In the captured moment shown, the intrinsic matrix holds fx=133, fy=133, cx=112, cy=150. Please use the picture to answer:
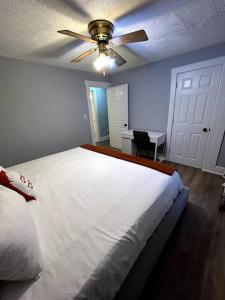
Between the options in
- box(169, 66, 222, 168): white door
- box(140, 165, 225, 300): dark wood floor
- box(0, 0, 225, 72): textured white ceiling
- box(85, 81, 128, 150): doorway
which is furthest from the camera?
box(85, 81, 128, 150): doorway

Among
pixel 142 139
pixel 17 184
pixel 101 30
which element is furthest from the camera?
pixel 142 139

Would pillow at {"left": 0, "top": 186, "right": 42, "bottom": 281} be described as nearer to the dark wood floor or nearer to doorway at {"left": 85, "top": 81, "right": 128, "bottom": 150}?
the dark wood floor

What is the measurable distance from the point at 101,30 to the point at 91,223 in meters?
1.84

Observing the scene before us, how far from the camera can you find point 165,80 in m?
2.84

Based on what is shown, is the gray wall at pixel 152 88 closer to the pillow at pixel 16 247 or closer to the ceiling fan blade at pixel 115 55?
the ceiling fan blade at pixel 115 55

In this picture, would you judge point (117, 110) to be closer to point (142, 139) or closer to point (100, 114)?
point (100, 114)

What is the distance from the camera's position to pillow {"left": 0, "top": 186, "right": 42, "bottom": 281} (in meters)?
0.57

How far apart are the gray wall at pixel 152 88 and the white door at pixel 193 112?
24 cm

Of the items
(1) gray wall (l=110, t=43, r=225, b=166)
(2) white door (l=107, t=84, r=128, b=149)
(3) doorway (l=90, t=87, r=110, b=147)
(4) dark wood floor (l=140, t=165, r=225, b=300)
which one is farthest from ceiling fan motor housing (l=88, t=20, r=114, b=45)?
(3) doorway (l=90, t=87, r=110, b=147)

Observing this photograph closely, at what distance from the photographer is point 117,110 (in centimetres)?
388

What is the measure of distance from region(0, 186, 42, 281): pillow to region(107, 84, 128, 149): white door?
3.38 m

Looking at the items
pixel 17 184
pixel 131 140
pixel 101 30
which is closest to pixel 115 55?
pixel 101 30

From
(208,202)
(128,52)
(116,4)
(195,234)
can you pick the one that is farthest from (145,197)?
(128,52)

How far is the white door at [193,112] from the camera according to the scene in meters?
2.37
